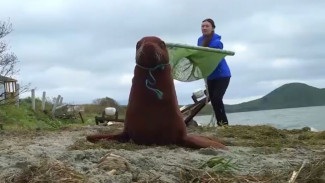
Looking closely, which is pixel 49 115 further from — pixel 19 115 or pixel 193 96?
pixel 193 96

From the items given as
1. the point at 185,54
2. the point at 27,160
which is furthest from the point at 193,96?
the point at 27,160

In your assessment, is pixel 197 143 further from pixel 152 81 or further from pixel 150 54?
pixel 150 54

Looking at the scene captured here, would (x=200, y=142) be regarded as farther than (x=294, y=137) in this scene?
No

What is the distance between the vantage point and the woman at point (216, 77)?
28.9 feet

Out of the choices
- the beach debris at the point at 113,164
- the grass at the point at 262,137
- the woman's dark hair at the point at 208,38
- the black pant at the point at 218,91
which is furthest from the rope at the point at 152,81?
the black pant at the point at 218,91

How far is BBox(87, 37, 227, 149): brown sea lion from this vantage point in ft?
18.4

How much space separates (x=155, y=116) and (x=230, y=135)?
2141 mm

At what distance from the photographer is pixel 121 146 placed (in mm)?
5422

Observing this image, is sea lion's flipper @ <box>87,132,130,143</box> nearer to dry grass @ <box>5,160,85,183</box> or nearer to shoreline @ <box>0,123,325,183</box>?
shoreline @ <box>0,123,325,183</box>

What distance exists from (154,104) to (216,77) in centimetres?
354

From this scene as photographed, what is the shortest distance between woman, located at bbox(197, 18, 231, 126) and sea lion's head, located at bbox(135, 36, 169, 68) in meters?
3.08

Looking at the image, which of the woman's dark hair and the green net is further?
the woman's dark hair

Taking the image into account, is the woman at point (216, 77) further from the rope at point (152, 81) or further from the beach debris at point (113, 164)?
the beach debris at point (113, 164)

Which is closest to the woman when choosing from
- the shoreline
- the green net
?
the green net
